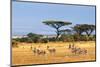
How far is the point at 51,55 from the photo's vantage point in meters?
2.80

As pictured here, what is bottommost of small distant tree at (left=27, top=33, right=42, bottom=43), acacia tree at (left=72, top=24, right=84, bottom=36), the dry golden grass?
the dry golden grass

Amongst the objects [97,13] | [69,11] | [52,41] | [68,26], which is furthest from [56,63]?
[97,13]

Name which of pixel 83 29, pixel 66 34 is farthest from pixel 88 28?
pixel 66 34

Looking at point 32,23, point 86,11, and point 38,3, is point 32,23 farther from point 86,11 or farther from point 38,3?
point 86,11

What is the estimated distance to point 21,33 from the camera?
268 cm

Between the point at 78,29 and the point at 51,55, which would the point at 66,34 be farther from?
the point at 51,55

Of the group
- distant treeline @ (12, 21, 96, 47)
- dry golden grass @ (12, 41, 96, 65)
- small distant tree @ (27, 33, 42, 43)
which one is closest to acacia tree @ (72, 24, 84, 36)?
distant treeline @ (12, 21, 96, 47)

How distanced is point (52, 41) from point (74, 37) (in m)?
0.31

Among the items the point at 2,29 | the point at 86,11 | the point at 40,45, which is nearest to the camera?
the point at 2,29

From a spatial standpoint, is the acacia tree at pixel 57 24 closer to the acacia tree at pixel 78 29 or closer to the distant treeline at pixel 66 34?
the distant treeline at pixel 66 34

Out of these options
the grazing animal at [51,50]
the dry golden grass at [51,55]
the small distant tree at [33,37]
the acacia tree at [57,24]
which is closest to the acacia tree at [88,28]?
the dry golden grass at [51,55]

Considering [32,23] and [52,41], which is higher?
[32,23]

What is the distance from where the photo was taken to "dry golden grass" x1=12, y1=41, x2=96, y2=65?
2.66 meters

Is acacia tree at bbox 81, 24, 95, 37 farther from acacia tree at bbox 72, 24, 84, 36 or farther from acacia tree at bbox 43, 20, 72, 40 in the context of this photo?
acacia tree at bbox 43, 20, 72, 40
